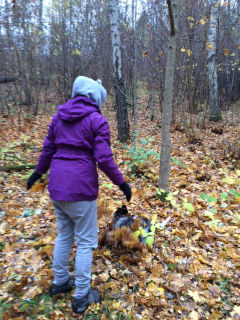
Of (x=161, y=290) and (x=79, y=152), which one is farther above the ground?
(x=79, y=152)

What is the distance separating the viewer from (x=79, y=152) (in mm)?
1862

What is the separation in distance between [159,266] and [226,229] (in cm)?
144

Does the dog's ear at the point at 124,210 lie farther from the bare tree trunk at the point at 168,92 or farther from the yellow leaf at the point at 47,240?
the bare tree trunk at the point at 168,92

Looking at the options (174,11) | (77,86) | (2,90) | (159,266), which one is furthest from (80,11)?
(159,266)

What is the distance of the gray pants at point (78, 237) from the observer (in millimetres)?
1884

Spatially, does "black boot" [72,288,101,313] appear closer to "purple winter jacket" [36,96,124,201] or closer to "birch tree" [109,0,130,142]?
"purple winter jacket" [36,96,124,201]

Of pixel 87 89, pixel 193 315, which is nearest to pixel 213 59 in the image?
pixel 87 89

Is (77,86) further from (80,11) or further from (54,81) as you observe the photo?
(80,11)

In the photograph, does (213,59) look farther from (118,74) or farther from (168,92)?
(168,92)

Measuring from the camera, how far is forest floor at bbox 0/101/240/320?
2137 millimetres

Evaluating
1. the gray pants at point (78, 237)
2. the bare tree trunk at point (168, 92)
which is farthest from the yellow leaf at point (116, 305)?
the bare tree trunk at point (168, 92)

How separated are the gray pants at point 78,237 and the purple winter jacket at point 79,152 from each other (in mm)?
108

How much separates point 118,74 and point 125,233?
519 centimetres

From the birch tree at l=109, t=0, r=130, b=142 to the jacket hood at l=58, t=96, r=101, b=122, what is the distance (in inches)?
172
